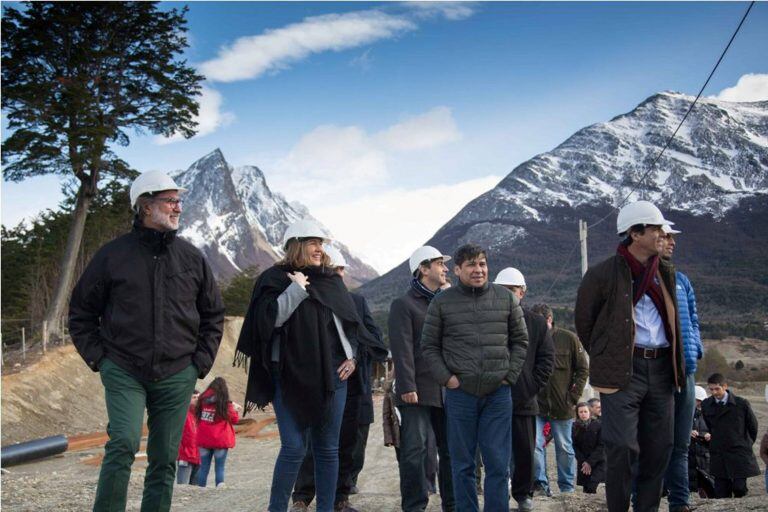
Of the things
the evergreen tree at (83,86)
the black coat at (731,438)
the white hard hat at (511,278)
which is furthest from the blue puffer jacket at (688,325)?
the evergreen tree at (83,86)

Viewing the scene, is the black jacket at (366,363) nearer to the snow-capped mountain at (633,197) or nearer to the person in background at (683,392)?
the person in background at (683,392)

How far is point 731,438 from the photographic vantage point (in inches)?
354

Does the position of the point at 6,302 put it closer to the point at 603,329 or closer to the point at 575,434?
the point at 575,434

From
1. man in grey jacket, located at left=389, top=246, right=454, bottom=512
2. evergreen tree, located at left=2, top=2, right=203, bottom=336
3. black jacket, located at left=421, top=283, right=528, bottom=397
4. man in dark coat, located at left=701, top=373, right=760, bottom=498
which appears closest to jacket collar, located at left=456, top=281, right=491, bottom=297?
black jacket, located at left=421, top=283, right=528, bottom=397

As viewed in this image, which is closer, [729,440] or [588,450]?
[588,450]

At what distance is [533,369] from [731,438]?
4.32 m

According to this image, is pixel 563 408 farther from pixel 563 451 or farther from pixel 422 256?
pixel 422 256

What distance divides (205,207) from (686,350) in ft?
657

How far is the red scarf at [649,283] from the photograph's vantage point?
4.57m

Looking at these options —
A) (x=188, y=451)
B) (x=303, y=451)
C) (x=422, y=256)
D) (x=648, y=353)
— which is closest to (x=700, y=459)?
(x=422, y=256)

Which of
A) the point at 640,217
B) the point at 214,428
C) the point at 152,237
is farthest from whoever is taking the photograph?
the point at 214,428

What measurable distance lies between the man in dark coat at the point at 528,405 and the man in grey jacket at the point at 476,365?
1060mm

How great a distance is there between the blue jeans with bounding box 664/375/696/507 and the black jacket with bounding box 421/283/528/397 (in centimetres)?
104

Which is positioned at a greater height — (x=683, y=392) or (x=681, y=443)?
(x=683, y=392)
